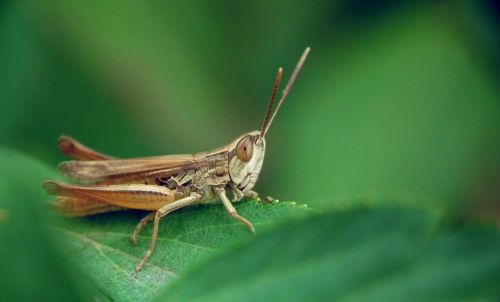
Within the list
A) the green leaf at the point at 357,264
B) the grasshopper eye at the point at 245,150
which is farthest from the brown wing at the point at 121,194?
the green leaf at the point at 357,264

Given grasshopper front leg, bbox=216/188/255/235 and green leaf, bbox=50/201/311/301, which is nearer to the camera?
green leaf, bbox=50/201/311/301

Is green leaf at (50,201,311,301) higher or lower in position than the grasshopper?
lower

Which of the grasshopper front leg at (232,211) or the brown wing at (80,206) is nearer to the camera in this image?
the grasshopper front leg at (232,211)

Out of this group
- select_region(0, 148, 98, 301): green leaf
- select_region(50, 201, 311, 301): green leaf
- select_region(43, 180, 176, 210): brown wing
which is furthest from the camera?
select_region(43, 180, 176, 210): brown wing

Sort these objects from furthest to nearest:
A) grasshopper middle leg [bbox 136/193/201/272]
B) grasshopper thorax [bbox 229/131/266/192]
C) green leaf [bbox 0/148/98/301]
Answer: grasshopper thorax [bbox 229/131/266/192], grasshopper middle leg [bbox 136/193/201/272], green leaf [bbox 0/148/98/301]

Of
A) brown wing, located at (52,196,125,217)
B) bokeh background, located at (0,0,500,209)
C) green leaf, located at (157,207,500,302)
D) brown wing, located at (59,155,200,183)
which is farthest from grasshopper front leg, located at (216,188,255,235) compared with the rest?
bokeh background, located at (0,0,500,209)

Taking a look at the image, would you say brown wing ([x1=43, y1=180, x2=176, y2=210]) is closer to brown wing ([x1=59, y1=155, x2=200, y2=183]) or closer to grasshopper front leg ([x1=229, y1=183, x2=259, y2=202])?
brown wing ([x1=59, y1=155, x2=200, y2=183])

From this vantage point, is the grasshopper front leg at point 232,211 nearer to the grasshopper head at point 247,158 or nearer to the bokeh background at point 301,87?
the grasshopper head at point 247,158

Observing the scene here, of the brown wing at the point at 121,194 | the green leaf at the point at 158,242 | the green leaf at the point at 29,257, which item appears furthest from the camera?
the brown wing at the point at 121,194

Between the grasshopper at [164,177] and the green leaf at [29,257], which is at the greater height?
the grasshopper at [164,177]
